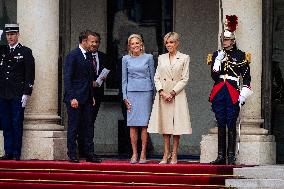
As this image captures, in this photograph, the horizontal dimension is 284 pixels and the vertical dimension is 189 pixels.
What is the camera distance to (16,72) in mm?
17484

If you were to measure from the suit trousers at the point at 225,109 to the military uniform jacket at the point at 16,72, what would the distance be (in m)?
3.12

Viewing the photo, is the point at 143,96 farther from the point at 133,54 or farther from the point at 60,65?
the point at 60,65

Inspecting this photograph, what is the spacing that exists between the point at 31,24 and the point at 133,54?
6.65ft

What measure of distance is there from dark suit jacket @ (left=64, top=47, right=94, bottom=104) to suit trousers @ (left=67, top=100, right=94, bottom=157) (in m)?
0.15

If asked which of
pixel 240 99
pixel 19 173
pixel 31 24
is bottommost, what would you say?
pixel 19 173

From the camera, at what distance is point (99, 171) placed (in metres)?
16.0

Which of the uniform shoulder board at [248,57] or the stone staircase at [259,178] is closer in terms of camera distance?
the stone staircase at [259,178]

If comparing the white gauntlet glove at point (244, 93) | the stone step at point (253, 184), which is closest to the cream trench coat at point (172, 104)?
the white gauntlet glove at point (244, 93)

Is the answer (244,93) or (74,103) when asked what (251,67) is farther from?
(74,103)

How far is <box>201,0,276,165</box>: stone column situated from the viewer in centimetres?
1716

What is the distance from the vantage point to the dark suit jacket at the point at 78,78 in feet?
55.3

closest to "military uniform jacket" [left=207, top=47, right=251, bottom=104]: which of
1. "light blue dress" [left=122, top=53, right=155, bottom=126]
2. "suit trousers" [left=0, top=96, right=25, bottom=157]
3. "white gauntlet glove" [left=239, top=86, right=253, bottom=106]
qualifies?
"white gauntlet glove" [left=239, top=86, right=253, bottom=106]

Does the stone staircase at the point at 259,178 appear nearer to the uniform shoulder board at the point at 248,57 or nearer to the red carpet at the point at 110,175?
the red carpet at the point at 110,175

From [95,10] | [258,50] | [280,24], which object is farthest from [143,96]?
[95,10]
